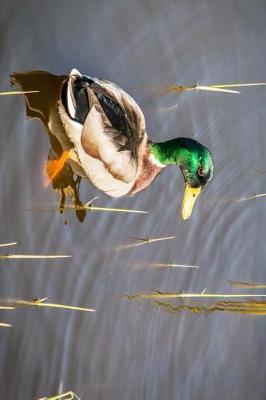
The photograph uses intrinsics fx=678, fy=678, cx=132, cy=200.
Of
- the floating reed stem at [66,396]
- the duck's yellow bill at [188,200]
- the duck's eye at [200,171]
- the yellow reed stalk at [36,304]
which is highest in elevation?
the duck's eye at [200,171]

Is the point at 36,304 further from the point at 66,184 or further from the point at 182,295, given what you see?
the point at 182,295

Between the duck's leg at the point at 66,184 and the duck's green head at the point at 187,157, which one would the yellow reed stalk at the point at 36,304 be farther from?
the duck's green head at the point at 187,157

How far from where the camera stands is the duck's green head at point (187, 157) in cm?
114

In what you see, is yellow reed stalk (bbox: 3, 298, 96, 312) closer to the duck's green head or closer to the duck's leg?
the duck's leg

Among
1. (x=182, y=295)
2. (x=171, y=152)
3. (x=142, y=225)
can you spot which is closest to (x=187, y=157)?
(x=171, y=152)

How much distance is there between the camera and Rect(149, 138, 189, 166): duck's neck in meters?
1.14

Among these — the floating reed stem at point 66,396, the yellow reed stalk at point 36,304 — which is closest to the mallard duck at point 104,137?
the yellow reed stalk at point 36,304

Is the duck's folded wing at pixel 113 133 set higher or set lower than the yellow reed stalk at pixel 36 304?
higher

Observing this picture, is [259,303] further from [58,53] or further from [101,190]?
[58,53]

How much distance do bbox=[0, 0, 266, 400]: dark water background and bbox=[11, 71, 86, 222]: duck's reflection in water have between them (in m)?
0.01

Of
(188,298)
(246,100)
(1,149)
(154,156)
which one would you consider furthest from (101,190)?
(246,100)

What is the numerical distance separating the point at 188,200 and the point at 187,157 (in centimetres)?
10

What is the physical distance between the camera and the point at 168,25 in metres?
1.22

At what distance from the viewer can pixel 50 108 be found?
0.95 m
